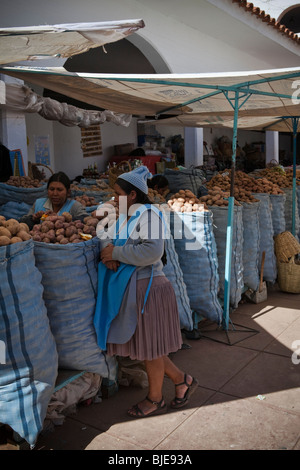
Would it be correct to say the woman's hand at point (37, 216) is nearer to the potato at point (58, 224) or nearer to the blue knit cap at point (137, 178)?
the potato at point (58, 224)

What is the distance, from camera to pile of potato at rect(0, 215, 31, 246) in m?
2.37

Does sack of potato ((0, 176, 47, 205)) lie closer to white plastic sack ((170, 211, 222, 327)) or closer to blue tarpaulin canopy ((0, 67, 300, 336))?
blue tarpaulin canopy ((0, 67, 300, 336))

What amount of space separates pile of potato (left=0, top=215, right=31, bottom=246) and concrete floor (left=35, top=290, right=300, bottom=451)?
50.0 inches

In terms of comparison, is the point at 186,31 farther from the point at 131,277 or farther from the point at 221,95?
the point at 131,277

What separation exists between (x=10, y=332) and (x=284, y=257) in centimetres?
468

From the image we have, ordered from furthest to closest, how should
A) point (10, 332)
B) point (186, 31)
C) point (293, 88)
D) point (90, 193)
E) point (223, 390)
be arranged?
point (186, 31) → point (90, 193) → point (293, 88) → point (223, 390) → point (10, 332)

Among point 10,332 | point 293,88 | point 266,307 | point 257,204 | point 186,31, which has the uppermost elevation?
point 186,31

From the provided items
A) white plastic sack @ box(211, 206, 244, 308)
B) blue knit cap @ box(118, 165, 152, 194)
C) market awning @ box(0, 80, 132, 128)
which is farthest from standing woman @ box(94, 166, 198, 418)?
market awning @ box(0, 80, 132, 128)

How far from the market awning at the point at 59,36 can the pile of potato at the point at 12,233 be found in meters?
1.06

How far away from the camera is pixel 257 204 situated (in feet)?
18.1

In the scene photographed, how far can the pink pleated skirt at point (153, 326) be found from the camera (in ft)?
9.29

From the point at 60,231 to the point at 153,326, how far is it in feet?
2.86

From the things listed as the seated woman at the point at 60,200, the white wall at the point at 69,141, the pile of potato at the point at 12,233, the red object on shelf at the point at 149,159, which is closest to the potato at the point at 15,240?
the pile of potato at the point at 12,233

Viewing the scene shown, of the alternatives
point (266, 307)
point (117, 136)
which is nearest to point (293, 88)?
point (266, 307)
